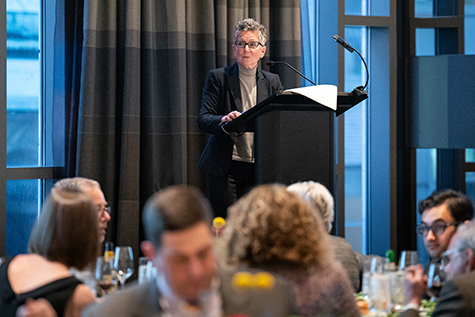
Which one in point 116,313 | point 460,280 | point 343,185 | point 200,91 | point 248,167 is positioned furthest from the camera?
point 343,185

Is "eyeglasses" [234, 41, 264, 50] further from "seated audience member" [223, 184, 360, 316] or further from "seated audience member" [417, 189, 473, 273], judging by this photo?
"seated audience member" [223, 184, 360, 316]

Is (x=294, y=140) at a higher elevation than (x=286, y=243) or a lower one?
higher

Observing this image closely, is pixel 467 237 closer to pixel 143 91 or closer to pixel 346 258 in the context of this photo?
pixel 346 258

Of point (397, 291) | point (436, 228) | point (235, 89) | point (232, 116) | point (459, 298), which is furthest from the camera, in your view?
point (235, 89)

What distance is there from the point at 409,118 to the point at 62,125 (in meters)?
2.68

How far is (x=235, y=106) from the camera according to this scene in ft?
11.7

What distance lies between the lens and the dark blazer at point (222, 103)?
11.4 ft

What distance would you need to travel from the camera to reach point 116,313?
116cm

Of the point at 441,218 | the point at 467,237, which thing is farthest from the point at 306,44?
the point at 467,237

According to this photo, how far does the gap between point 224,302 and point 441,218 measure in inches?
61.1

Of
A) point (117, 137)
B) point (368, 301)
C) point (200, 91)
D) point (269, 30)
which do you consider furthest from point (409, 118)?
point (368, 301)

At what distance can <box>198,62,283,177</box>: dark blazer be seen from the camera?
3.47 meters

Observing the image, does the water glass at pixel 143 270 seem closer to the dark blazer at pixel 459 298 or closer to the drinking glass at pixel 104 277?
the drinking glass at pixel 104 277

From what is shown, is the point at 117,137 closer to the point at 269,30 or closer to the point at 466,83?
the point at 269,30
